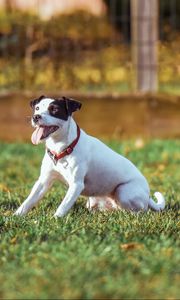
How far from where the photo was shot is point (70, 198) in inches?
245

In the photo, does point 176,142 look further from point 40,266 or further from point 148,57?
point 40,266

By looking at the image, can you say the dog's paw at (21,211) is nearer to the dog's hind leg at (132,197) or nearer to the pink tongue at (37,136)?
the pink tongue at (37,136)

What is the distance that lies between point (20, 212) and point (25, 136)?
5015 mm

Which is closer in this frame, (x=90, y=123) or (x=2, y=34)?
(x=90, y=123)

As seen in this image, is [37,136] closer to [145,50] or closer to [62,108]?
[62,108]

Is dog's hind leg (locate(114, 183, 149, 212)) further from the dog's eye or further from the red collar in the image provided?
the dog's eye

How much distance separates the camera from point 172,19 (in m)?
11.8

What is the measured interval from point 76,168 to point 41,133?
0.35m

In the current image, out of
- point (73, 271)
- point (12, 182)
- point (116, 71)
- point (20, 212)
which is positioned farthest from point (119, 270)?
point (116, 71)

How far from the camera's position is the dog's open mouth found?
608cm

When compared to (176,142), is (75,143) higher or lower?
higher

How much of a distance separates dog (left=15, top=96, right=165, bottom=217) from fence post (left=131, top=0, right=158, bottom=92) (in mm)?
4755

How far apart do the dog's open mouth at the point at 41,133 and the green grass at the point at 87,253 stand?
0.50 metres

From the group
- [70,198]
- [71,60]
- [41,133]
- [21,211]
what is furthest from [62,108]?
[71,60]
